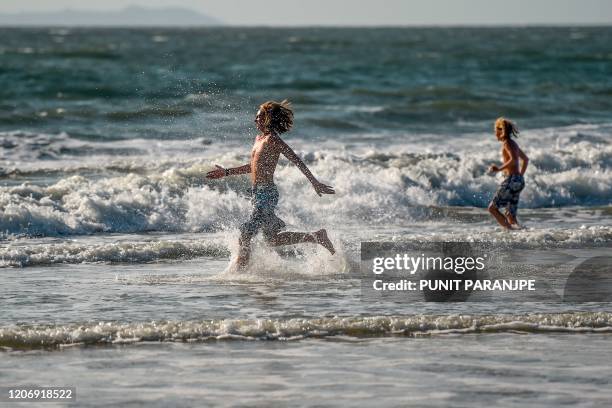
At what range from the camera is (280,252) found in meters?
11.6

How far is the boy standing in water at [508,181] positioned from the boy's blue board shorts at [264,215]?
12.6ft

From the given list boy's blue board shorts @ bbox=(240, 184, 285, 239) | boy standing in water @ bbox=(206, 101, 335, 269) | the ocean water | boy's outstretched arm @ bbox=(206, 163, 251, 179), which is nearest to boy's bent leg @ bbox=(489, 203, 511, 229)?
the ocean water

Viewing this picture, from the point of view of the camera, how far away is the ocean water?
23.1 feet

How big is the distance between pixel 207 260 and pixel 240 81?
26819 mm

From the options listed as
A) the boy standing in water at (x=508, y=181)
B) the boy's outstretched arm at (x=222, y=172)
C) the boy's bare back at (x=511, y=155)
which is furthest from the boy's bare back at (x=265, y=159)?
the boy's bare back at (x=511, y=155)

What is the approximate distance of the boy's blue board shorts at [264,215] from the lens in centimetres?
1009

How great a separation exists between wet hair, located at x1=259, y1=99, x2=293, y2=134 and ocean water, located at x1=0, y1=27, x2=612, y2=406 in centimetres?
117

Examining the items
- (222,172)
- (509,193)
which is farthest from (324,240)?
(509,193)

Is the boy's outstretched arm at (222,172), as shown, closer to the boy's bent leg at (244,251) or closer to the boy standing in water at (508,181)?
the boy's bent leg at (244,251)

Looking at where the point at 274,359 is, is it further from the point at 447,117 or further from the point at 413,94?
the point at 413,94

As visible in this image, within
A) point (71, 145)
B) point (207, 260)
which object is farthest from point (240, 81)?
point (207, 260)

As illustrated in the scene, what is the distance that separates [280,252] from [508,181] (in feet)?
10.3

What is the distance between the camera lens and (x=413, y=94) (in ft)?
107

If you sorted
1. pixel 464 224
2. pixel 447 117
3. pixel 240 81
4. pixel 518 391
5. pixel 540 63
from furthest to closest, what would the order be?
pixel 540 63, pixel 240 81, pixel 447 117, pixel 464 224, pixel 518 391
